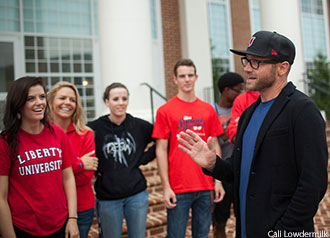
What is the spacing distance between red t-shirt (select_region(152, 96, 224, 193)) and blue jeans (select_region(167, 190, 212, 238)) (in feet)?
0.27

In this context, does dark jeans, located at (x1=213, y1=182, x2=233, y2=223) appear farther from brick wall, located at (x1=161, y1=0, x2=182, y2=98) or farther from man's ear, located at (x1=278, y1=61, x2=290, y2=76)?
brick wall, located at (x1=161, y1=0, x2=182, y2=98)

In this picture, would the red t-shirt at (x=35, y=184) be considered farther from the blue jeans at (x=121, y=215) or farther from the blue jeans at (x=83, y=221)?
the blue jeans at (x=121, y=215)

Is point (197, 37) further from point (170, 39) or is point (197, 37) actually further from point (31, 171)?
point (31, 171)

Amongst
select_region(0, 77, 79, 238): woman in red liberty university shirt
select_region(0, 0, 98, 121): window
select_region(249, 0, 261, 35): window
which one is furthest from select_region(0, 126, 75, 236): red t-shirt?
select_region(249, 0, 261, 35): window

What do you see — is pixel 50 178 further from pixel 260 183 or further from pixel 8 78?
pixel 8 78

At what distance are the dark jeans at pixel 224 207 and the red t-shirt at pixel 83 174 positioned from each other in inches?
64.4

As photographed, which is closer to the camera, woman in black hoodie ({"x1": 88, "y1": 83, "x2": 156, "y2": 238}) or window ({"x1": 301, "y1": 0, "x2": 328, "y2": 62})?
woman in black hoodie ({"x1": 88, "y1": 83, "x2": 156, "y2": 238})

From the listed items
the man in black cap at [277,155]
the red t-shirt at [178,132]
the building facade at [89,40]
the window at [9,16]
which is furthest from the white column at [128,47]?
the window at [9,16]

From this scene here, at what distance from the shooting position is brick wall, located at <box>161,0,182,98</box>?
31.3ft

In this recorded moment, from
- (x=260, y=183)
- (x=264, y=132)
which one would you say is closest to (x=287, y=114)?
(x=264, y=132)

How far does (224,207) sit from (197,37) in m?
6.72

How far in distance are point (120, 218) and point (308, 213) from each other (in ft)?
5.86

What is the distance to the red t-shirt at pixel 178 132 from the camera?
10.2 feet

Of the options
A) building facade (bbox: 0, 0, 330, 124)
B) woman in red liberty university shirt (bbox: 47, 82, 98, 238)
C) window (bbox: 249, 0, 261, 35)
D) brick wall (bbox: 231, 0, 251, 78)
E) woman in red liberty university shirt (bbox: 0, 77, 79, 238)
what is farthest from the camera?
window (bbox: 249, 0, 261, 35)
